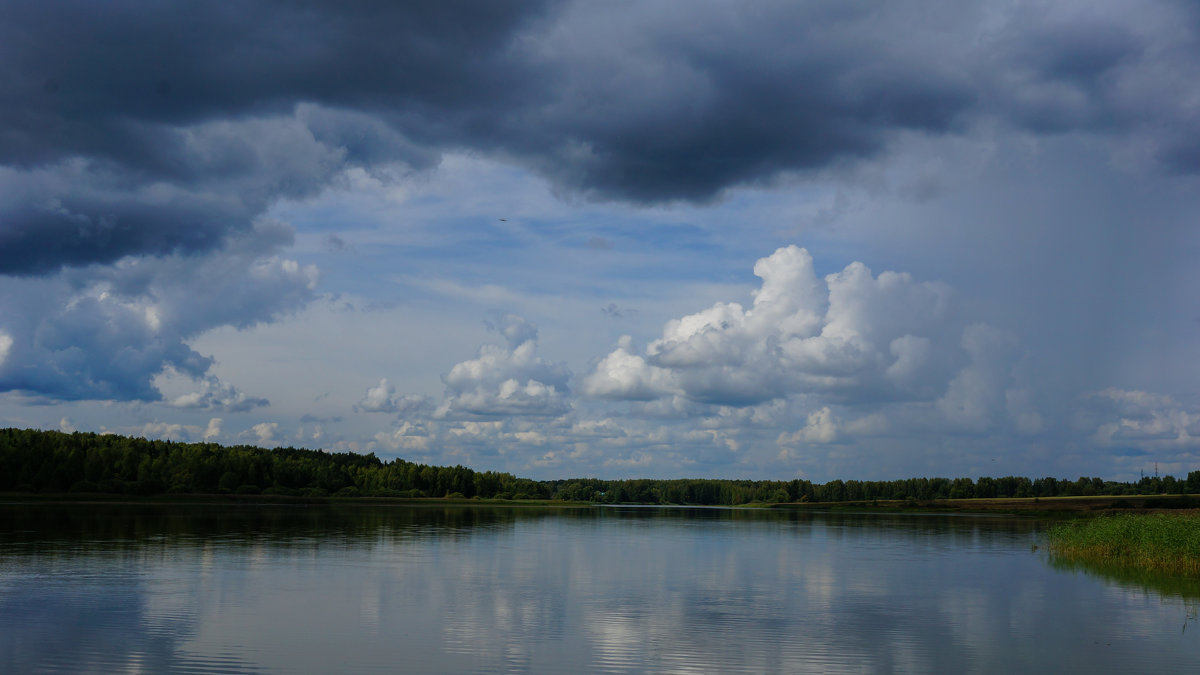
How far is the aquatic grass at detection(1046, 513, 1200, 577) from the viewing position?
59.0m

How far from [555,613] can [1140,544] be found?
48.9 meters

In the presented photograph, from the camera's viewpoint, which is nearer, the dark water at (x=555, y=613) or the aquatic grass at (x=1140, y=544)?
the dark water at (x=555, y=613)

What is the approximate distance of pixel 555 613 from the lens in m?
39.3

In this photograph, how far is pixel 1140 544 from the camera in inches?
2544

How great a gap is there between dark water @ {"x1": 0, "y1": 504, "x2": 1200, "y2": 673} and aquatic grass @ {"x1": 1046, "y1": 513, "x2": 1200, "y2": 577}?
4.94 m

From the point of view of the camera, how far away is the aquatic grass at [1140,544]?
59.0 meters

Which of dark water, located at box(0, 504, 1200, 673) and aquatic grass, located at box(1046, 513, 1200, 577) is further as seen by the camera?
aquatic grass, located at box(1046, 513, 1200, 577)

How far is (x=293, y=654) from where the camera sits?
96.2 feet

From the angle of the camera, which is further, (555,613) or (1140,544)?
(1140,544)

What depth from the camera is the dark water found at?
2925cm

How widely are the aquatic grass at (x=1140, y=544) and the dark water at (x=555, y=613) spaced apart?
4945 millimetres

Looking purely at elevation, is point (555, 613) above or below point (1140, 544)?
below

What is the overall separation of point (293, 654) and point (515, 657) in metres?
7.40

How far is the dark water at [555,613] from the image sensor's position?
29250 mm
